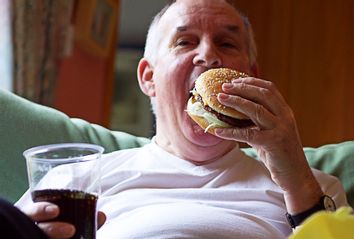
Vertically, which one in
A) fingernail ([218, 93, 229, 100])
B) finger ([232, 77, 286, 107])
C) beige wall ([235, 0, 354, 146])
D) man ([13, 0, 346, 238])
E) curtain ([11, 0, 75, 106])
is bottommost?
beige wall ([235, 0, 354, 146])

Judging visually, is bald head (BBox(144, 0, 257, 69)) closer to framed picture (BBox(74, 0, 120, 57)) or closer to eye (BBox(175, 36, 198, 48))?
eye (BBox(175, 36, 198, 48))

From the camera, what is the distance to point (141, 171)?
4.62 ft

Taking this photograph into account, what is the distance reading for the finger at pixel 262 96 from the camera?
1.19 m

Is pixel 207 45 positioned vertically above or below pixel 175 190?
above

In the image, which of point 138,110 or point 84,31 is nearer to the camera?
point 84,31

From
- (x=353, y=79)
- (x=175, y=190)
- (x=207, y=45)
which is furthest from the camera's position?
(x=353, y=79)

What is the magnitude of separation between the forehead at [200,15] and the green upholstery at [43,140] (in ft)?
1.01

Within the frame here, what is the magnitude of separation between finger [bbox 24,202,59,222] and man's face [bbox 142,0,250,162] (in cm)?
56

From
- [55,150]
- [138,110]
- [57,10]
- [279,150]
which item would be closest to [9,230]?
[55,150]

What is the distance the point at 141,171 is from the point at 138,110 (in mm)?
4272

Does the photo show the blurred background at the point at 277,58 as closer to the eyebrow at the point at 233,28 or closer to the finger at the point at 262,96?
the eyebrow at the point at 233,28

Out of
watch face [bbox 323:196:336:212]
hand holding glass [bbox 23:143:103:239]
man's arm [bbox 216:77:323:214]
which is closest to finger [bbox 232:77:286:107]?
man's arm [bbox 216:77:323:214]

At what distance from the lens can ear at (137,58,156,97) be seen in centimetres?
166

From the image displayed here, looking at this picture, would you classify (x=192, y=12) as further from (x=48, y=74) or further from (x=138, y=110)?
(x=138, y=110)
